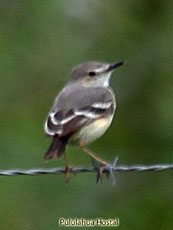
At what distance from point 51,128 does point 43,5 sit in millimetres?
5314

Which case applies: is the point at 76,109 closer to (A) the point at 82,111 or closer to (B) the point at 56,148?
(A) the point at 82,111

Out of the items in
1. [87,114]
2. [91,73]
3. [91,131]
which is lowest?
[91,131]

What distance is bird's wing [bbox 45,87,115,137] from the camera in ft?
46.9

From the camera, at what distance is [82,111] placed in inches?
578

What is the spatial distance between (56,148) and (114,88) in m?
5.06

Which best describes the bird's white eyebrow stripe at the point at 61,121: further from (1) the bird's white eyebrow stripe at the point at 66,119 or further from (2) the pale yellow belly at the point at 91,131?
(2) the pale yellow belly at the point at 91,131

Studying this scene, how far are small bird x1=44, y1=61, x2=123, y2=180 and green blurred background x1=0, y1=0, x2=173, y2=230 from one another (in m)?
1.68

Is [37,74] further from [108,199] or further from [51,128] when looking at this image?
[51,128]

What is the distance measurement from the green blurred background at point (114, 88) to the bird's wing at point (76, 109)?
186 centimetres

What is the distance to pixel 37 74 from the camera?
1956cm

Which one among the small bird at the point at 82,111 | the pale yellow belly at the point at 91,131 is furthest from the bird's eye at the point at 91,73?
the pale yellow belly at the point at 91,131

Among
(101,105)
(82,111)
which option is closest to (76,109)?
(82,111)

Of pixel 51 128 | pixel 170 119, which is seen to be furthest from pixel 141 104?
pixel 51 128

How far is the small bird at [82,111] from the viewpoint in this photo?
14.2m
